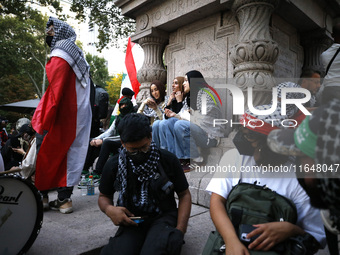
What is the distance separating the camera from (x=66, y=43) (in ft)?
9.82

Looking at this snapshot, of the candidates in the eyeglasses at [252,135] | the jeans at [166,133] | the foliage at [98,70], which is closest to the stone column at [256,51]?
the jeans at [166,133]

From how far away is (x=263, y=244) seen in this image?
130 cm

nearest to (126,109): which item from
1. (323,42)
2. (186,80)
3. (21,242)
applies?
(186,80)

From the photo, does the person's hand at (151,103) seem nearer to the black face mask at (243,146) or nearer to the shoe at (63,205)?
the shoe at (63,205)

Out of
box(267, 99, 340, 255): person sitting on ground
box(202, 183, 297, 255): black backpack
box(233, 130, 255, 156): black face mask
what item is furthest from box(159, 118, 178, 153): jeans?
box(267, 99, 340, 255): person sitting on ground

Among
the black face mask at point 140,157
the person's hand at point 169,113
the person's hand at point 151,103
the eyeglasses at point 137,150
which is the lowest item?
the black face mask at point 140,157

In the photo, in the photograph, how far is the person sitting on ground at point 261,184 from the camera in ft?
4.30

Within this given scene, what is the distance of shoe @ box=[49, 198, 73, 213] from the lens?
2834 mm

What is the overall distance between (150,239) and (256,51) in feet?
9.56

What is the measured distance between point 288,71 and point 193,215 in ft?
10.9

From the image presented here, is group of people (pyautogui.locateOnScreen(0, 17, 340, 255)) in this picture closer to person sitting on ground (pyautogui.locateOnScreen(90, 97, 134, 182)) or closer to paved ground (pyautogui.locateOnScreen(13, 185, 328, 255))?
person sitting on ground (pyautogui.locateOnScreen(90, 97, 134, 182))

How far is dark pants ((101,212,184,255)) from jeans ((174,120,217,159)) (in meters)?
1.82

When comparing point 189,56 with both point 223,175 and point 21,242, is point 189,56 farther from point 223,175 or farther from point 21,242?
point 21,242

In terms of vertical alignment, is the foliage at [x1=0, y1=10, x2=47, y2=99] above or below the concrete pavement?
above
